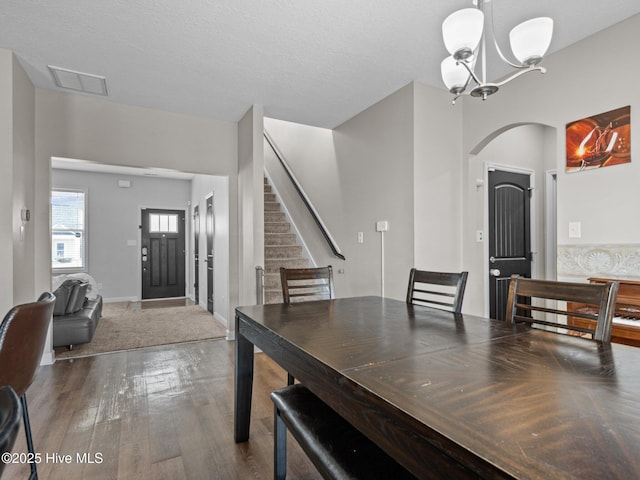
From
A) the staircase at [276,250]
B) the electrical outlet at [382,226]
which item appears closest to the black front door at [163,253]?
the staircase at [276,250]

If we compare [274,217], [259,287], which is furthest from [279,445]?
[274,217]

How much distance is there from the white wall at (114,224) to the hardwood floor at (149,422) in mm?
4214

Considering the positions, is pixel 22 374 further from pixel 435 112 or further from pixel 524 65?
pixel 435 112

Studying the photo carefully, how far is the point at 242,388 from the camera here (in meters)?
1.95

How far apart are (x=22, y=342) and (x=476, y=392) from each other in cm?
146

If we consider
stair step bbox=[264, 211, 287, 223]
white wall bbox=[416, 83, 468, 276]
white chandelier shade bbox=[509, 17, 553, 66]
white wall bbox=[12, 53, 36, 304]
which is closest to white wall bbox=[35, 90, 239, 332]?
white wall bbox=[12, 53, 36, 304]

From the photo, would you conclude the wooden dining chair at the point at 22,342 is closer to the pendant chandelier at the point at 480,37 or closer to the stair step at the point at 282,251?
the pendant chandelier at the point at 480,37

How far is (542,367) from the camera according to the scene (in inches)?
39.4

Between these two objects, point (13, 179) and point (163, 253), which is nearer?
point (13, 179)

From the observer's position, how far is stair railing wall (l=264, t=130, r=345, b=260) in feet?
14.4

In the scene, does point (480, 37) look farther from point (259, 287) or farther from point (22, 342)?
point (259, 287)

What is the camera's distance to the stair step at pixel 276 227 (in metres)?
5.45

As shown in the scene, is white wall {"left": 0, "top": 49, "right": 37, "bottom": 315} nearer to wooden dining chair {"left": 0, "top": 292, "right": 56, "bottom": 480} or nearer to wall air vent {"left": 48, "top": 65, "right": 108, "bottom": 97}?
wall air vent {"left": 48, "top": 65, "right": 108, "bottom": 97}

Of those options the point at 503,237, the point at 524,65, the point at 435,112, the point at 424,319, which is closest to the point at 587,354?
the point at 424,319
